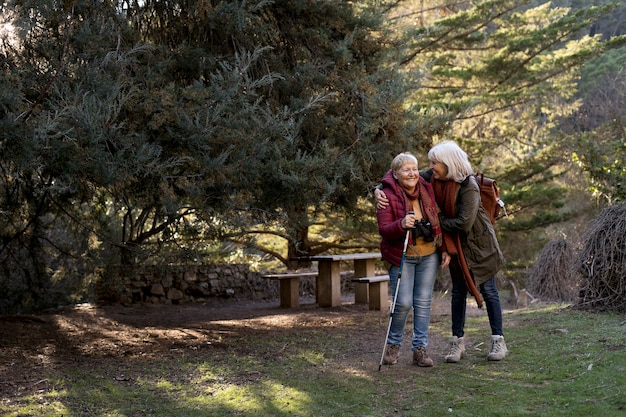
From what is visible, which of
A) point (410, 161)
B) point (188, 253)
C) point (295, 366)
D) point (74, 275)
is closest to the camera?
point (410, 161)

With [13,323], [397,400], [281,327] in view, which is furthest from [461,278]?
[13,323]

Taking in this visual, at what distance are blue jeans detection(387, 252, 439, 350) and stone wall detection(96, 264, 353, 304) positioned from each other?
6.65 meters

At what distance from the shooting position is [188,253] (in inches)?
319

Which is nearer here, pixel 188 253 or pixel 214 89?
pixel 214 89

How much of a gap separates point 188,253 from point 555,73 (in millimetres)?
12913

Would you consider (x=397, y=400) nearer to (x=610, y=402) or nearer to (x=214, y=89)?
(x=610, y=402)

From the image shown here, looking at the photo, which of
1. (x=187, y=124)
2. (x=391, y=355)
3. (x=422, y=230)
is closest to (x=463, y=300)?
(x=391, y=355)

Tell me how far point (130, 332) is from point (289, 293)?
3.54 meters

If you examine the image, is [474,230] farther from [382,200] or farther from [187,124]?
[187,124]

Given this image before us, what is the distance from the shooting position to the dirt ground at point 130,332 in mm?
6559

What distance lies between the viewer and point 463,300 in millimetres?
6078

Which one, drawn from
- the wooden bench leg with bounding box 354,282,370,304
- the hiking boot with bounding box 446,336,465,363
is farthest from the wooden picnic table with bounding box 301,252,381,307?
the hiking boot with bounding box 446,336,465,363

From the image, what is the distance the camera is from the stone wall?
1258 cm

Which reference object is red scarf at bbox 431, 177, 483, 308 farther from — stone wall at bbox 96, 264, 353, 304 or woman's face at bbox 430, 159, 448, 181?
stone wall at bbox 96, 264, 353, 304
